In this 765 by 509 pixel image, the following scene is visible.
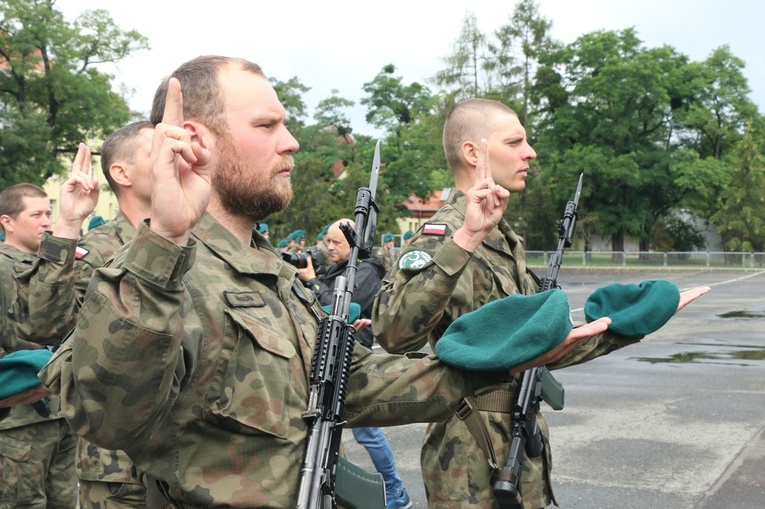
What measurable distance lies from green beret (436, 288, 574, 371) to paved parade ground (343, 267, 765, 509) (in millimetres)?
3966

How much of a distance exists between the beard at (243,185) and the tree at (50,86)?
38.3 metres

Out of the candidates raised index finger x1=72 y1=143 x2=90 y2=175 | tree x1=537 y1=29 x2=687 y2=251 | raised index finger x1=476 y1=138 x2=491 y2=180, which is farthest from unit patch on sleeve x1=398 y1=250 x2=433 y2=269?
tree x1=537 y1=29 x2=687 y2=251

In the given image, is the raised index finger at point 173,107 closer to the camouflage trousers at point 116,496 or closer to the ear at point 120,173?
the camouflage trousers at point 116,496

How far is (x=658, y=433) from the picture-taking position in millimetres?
7938

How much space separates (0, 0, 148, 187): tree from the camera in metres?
38.5

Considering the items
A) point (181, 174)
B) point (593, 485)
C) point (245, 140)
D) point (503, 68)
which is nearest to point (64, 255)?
point (245, 140)

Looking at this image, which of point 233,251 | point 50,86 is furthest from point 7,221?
point 50,86

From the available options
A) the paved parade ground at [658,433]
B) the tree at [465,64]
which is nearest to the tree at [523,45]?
the tree at [465,64]

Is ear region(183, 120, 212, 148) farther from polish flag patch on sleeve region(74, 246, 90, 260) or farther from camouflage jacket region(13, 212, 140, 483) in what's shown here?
polish flag patch on sleeve region(74, 246, 90, 260)

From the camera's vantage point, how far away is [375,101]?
250ft

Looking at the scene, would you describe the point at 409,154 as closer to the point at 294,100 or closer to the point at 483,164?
the point at 294,100

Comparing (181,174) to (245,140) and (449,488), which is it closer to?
(245,140)

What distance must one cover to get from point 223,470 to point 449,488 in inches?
66.4

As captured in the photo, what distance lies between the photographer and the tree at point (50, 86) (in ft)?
126
